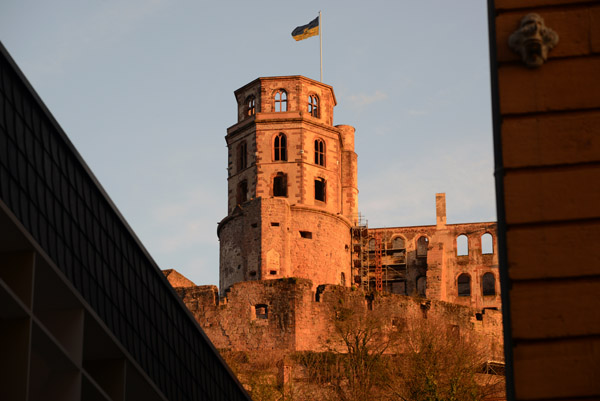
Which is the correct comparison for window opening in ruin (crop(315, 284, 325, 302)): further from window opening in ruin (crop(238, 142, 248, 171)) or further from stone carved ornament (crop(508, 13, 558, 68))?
stone carved ornament (crop(508, 13, 558, 68))

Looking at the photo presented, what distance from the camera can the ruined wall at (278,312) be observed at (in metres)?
48.8

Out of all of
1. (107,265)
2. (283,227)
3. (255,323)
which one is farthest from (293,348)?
(107,265)

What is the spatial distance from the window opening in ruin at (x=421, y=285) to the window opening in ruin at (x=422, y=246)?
4.99ft

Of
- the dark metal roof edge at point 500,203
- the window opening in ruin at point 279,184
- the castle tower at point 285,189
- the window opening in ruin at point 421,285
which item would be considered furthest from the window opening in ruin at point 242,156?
the dark metal roof edge at point 500,203

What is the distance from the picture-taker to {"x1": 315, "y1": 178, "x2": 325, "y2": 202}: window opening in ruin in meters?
54.2

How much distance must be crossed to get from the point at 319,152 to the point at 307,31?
1376 centimetres

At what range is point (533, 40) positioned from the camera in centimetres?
585

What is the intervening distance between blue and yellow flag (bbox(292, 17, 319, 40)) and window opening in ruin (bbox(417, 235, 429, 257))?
606 inches

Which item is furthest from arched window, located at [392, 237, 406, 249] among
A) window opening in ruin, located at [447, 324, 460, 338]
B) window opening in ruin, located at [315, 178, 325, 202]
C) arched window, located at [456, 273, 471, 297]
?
window opening in ruin, located at [447, 324, 460, 338]

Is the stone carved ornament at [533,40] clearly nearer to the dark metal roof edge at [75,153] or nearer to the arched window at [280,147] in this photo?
the dark metal roof edge at [75,153]

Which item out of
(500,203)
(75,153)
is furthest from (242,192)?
(500,203)

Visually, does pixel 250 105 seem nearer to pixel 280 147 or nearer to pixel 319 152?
pixel 280 147

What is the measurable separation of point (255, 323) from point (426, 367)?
10411 millimetres

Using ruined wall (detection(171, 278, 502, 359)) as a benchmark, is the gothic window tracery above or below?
above
